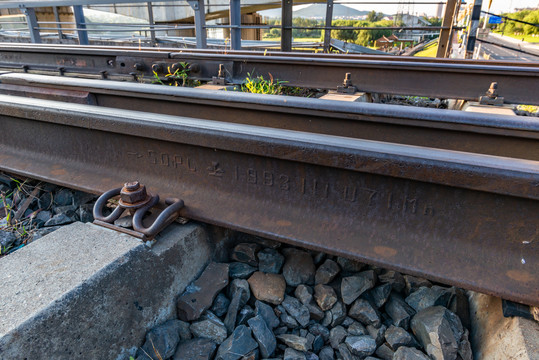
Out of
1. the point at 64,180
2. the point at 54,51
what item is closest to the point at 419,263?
the point at 64,180

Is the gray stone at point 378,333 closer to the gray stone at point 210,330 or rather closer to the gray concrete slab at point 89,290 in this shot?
the gray stone at point 210,330

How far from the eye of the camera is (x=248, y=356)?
1.48 meters

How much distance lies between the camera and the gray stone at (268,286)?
173 cm

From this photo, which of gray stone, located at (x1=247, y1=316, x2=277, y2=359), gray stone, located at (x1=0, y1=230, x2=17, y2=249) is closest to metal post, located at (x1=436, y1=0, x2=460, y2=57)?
gray stone, located at (x1=247, y1=316, x2=277, y2=359)

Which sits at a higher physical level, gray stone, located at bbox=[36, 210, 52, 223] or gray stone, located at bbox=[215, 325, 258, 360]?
gray stone, located at bbox=[36, 210, 52, 223]

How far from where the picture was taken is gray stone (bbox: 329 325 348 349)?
158 cm

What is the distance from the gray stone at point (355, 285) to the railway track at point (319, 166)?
19 cm

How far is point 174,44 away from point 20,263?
14997mm

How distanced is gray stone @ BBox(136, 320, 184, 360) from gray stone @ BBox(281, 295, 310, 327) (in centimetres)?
49

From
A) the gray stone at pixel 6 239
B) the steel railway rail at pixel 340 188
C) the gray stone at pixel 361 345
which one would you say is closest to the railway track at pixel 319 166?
the steel railway rail at pixel 340 188

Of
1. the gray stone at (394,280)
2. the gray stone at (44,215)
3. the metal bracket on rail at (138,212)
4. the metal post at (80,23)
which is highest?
the metal post at (80,23)

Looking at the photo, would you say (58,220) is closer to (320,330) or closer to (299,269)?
(299,269)

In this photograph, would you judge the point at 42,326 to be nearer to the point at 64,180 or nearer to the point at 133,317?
the point at 133,317

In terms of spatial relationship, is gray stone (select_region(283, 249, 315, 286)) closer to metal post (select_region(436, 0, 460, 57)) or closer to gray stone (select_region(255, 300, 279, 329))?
gray stone (select_region(255, 300, 279, 329))
